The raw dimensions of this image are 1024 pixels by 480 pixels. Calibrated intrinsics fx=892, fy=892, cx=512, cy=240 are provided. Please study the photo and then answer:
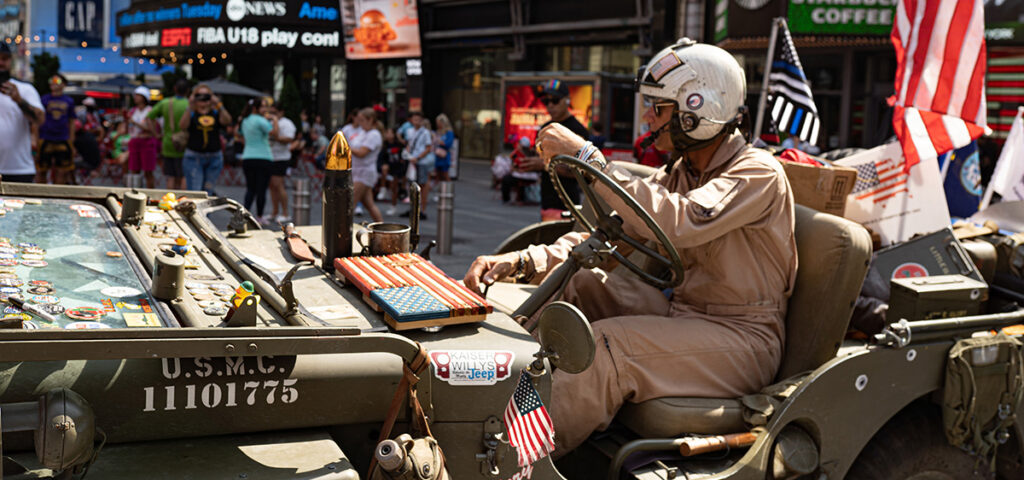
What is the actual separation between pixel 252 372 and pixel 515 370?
0.71m

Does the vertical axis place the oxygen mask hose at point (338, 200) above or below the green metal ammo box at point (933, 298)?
above

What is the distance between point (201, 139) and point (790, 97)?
24.8 feet

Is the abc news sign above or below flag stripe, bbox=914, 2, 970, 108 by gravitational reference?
above

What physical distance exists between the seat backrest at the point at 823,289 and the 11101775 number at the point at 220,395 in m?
1.98

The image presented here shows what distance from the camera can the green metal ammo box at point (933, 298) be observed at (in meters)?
3.44

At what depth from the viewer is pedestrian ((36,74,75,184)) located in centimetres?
1055

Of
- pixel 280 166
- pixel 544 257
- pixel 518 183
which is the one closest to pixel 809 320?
pixel 544 257

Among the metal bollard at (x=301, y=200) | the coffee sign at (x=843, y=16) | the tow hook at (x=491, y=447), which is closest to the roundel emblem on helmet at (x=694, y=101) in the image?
the tow hook at (x=491, y=447)

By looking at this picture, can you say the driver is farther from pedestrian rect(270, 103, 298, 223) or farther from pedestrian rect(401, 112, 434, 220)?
pedestrian rect(401, 112, 434, 220)

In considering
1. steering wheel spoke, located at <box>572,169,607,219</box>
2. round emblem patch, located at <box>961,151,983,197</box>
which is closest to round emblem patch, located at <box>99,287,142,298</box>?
steering wheel spoke, located at <box>572,169,607,219</box>

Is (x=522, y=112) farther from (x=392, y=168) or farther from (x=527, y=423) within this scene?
(x=527, y=423)

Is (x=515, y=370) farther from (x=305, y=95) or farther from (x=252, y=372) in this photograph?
(x=305, y=95)

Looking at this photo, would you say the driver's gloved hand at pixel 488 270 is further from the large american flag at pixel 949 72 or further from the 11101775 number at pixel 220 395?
the large american flag at pixel 949 72

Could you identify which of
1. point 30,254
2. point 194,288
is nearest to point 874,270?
point 194,288
